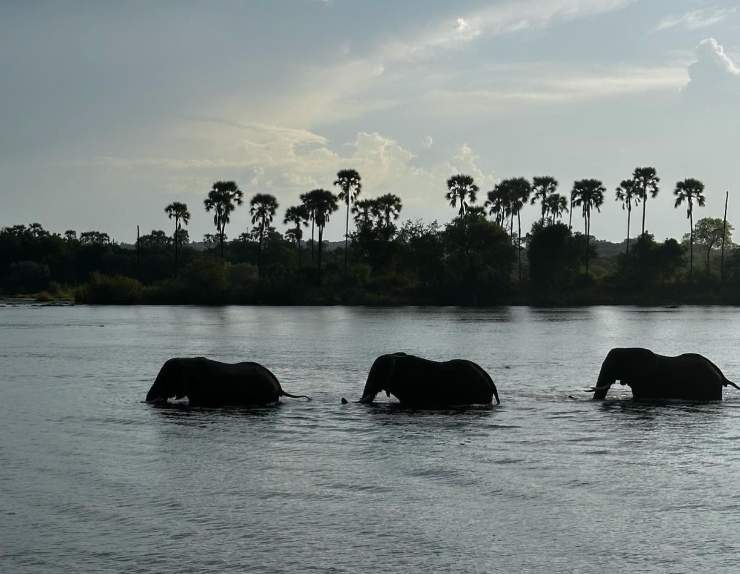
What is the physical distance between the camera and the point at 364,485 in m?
13.7

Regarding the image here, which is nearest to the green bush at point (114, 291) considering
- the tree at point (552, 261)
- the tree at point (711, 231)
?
the tree at point (552, 261)

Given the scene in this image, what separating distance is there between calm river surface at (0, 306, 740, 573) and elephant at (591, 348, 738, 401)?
66 centimetres

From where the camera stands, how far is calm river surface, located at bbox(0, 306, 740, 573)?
1033 cm

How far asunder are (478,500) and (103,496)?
480cm

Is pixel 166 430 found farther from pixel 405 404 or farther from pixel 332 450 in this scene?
pixel 405 404

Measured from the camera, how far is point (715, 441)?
57.2 feet

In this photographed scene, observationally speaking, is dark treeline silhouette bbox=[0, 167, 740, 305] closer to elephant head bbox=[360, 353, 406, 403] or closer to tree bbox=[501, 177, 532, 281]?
tree bbox=[501, 177, 532, 281]

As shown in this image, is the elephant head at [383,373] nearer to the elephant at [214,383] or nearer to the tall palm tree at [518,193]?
the elephant at [214,383]

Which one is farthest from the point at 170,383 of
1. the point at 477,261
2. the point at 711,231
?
the point at 711,231

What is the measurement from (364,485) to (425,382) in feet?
27.9

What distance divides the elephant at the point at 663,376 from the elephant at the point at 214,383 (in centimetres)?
797

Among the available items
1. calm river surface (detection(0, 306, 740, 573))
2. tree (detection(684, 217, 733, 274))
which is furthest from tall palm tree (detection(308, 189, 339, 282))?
calm river surface (detection(0, 306, 740, 573))

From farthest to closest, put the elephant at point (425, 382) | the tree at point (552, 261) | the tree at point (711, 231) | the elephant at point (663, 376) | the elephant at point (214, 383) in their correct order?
the tree at point (711, 231)
the tree at point (552, 261)
the elephant at point (663, 376)
the elephant at point (425, 382)
the elephant at point (214, 383)

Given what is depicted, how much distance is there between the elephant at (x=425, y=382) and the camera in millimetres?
22094
